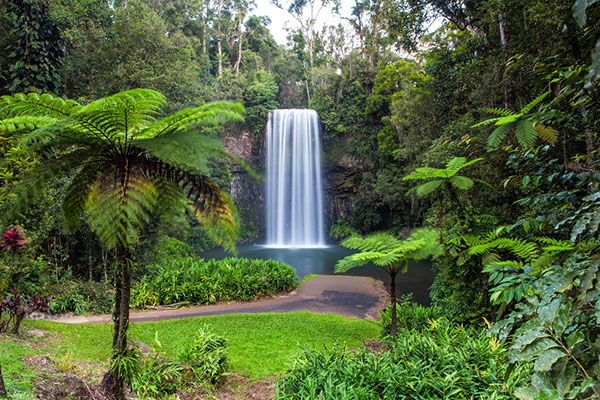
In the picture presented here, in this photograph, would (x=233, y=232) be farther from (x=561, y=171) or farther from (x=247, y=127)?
(x=247, y=127)

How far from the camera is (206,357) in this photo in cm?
356

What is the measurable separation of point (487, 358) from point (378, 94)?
17964mm

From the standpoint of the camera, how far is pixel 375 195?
20.5 metres

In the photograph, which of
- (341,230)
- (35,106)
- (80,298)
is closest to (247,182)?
(341,230)

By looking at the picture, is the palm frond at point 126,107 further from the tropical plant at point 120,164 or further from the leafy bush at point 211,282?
the leafy bush at point 211,282

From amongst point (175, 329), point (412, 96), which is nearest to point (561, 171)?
point (175, 329)

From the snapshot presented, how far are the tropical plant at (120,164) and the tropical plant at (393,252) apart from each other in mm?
2361

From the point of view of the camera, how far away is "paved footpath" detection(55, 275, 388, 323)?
6.54m

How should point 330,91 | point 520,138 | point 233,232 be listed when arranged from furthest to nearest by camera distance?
point 330,91 → point 520,138 → point 233,232

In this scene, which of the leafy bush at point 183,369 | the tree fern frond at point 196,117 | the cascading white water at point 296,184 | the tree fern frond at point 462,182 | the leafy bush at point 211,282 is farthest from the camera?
the cascading white water at point 296,184

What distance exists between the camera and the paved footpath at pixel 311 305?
6543mm

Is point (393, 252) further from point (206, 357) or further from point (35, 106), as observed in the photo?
point (35, 106)

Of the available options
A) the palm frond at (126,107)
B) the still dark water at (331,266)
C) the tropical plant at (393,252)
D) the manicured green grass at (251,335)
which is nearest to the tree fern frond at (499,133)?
the tropical plant at (393,252)

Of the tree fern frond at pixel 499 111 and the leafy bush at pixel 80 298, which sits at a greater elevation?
the tree fern frond at pixel 499 111
